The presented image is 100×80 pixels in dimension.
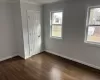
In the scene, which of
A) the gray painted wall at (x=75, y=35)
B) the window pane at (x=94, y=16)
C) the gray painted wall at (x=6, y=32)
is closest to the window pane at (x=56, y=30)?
the gray painted wall at (x=75, y=35)

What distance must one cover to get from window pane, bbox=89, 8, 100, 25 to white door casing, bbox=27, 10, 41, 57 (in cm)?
236

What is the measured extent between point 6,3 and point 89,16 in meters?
3.34

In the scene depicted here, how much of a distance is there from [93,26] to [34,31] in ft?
8.35

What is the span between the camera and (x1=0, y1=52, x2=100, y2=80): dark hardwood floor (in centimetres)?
272

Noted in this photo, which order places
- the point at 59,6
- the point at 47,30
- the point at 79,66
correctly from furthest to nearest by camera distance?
the point at 47,30 → the point at 59,6 → the point at 79,66

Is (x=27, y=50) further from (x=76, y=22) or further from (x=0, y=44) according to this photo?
(x=76, y=22)

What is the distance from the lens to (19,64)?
11.5 feet

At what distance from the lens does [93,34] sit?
319cm

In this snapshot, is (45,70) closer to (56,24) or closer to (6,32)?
→ (56,24)

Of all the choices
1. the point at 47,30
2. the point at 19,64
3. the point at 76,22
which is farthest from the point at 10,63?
the point at 76,22

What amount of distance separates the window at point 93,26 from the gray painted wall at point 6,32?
3.20 m

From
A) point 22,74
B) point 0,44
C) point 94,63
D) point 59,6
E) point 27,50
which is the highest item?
point 59,6

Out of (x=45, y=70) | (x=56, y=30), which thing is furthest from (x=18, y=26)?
(x=45, y=70)

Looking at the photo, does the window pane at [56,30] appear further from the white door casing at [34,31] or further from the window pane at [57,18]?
the white door casing at [34,31]
